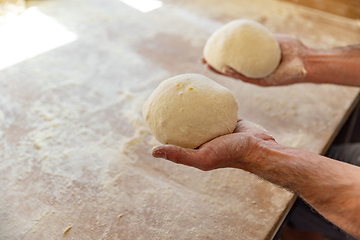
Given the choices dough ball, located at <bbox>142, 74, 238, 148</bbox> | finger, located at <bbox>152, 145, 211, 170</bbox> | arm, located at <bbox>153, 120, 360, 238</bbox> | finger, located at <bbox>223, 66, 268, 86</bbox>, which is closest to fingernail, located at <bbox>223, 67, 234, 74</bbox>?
finger, located at <bbox>223, 66, 268, 86</bbox>

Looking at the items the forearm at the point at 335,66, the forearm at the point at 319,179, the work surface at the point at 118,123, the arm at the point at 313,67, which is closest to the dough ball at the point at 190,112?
the forearm at the point at 319,179

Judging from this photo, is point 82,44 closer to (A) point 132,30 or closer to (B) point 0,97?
(A) point 132,30

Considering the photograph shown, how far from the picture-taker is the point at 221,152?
111 centimetres

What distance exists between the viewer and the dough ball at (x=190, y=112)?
1199mm

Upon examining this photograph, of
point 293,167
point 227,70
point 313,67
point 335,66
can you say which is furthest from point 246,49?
point 293,167

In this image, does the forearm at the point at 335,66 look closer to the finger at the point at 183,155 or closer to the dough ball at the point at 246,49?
the dough ball at the point at 246,49

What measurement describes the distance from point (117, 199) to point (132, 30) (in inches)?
62.5

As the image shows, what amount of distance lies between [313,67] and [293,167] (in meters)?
0.94

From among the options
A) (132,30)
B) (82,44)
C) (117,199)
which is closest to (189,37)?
(132,30)

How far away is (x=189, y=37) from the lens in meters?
2.48

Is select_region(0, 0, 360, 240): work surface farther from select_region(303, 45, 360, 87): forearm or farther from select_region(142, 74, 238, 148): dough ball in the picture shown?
select_region(142, 74, 238, 148): dough ball

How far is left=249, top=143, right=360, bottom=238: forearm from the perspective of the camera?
106 centimetres

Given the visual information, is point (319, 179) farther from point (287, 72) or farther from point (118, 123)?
point (118, 123)

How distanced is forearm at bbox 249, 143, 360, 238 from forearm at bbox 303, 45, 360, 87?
0.83 m
